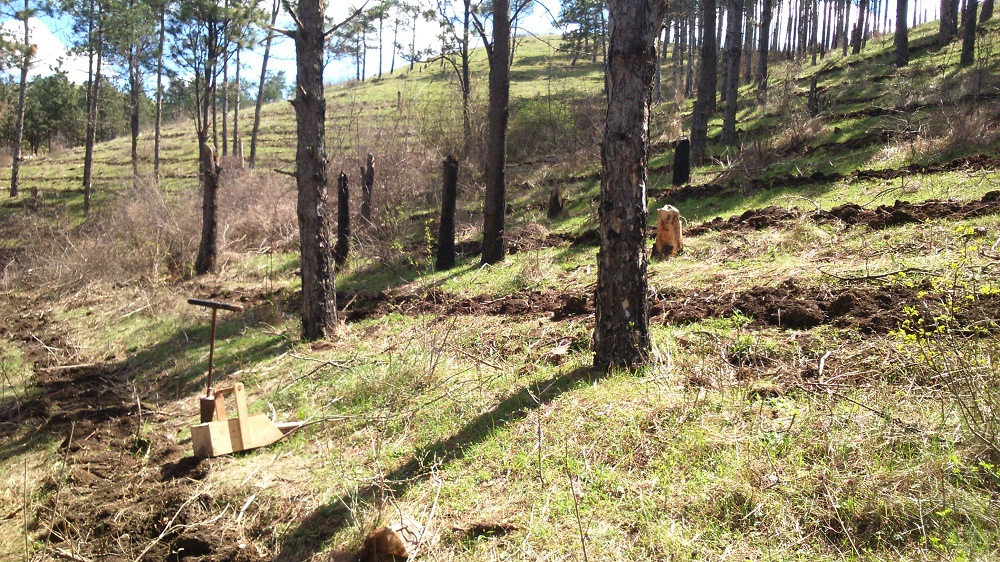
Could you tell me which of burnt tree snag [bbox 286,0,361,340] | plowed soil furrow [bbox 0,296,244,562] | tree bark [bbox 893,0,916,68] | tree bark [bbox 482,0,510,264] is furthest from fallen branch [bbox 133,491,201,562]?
tree bark [bbox 893,0,916,68]

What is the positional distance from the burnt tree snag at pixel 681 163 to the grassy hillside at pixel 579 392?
0.98 metres

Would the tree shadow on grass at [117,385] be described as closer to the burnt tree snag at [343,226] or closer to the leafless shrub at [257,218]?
the burnt tree snag at [343,226]

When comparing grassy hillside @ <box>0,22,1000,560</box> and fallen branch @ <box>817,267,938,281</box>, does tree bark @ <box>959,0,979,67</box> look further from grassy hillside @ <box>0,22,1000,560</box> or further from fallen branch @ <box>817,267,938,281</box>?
fallen branch @ <box>817,267,938,281</box>

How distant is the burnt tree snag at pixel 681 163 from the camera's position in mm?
14599

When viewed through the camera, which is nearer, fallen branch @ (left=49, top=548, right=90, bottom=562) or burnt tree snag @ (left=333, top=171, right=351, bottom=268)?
fallen branch @ (left=49, top=548, right=90, bottom=562)

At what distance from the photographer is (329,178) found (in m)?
18.6

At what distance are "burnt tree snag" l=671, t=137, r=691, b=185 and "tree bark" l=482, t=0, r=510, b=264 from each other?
4.48 m

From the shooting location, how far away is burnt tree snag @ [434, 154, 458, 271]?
40.5 feet

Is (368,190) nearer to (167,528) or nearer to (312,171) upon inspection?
(312,171)

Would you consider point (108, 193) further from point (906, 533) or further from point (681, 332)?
point (906, 533)

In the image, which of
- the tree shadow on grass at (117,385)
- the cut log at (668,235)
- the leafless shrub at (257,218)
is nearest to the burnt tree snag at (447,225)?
the tree shadow on grass at (117,385)

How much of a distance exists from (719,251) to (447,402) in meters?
4.97

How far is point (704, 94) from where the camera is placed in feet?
58.2

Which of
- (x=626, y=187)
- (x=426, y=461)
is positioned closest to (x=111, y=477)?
(x=426, y=461)
